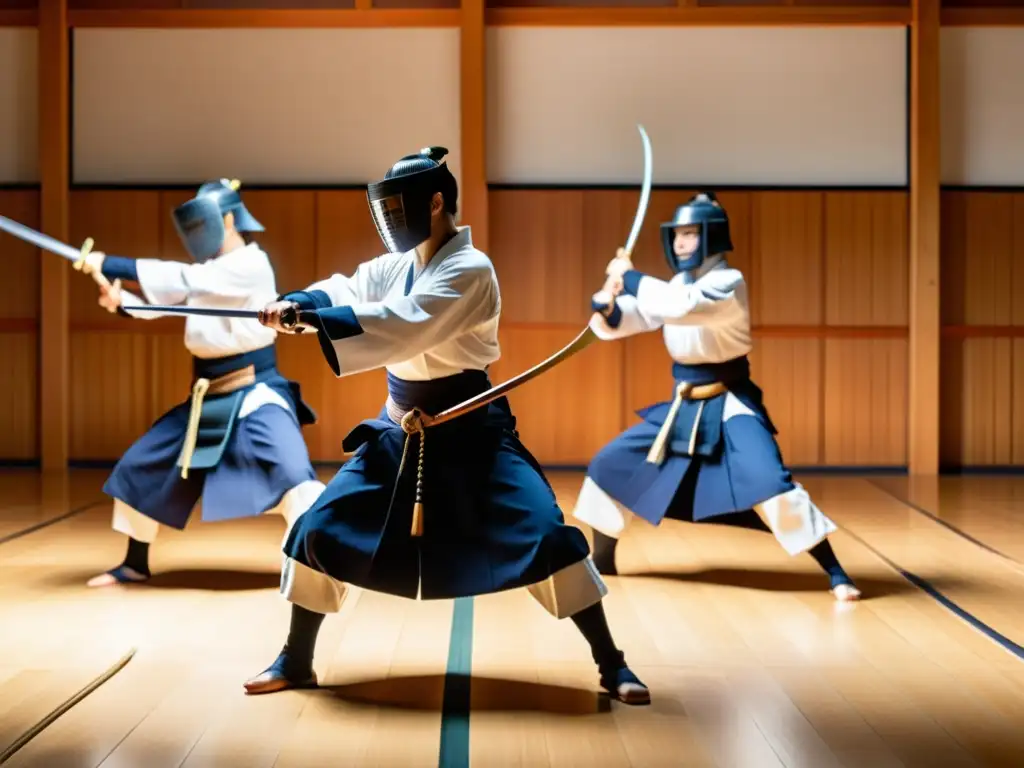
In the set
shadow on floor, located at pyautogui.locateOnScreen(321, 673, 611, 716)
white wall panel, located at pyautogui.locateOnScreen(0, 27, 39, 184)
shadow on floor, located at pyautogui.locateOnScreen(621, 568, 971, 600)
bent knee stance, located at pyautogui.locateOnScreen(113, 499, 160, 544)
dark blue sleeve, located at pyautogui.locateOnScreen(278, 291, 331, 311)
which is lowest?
shadow on floor, located at pyautogui.locateOnScreen(321, 673, 611, 716)

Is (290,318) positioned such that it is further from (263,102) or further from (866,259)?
(866,259)

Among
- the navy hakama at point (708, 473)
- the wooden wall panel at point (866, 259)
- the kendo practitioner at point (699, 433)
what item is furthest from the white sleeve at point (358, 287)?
the wooden wall panel at point (866, 259)

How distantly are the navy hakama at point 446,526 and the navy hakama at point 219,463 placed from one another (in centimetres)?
117

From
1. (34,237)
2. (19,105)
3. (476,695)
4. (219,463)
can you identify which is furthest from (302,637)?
(19,105)

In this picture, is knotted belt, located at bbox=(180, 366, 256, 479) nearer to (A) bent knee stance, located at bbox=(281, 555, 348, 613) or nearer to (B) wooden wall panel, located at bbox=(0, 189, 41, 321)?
(A) bent knee stance, located at bbox=(281, 555, 348, 613)

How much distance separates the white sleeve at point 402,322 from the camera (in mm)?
2613

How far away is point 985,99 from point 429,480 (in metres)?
5.66

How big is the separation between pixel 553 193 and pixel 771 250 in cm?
134

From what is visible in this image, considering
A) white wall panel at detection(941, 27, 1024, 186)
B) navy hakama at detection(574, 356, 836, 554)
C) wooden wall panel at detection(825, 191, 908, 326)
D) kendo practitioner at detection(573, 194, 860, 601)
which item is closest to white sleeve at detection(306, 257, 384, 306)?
kendo practitioner at detection(573, 194, 860, 601)

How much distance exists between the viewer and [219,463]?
4.04m

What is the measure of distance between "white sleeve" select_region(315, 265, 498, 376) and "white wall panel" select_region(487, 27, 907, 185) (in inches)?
182

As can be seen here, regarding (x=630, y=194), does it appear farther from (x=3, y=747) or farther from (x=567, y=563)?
(x=3, y=747)

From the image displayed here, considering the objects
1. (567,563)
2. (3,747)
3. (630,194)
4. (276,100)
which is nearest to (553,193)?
(630,194)

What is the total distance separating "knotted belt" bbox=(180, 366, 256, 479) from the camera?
4.05 m
